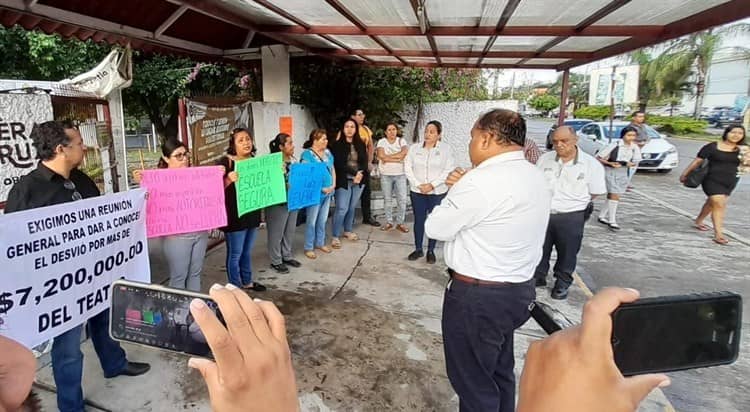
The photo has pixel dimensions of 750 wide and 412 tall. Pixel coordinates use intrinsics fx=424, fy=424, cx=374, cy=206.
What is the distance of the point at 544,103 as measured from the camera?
46.6 metres

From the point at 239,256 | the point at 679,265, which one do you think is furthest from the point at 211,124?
the point at 679,265

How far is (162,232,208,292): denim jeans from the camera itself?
10.4ft

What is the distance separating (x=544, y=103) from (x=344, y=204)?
46471 millimetres

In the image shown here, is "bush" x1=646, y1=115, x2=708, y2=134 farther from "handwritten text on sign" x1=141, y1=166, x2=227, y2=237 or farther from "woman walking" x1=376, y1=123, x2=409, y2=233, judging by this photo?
"handwritten text on sign" x1=141, y1=166, x2=227, y2=237

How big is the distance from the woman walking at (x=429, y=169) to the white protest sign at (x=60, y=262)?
10.3 ft

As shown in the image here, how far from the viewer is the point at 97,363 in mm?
2961

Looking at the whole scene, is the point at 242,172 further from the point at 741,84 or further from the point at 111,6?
the point at 741,84

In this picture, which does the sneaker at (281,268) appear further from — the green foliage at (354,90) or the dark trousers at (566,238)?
the green foliage at (354,90)

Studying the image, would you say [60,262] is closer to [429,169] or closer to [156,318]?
[156,318]

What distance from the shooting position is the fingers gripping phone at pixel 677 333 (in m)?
0.58

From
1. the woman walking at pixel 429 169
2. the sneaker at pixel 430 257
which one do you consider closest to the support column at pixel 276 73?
the woman walking at pixel 429 169

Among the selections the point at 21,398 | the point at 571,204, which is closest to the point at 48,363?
the point at 21,398

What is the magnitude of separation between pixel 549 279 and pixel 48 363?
15.2 ft

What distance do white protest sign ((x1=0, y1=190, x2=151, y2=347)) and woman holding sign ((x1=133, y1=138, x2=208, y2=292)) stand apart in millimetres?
414
